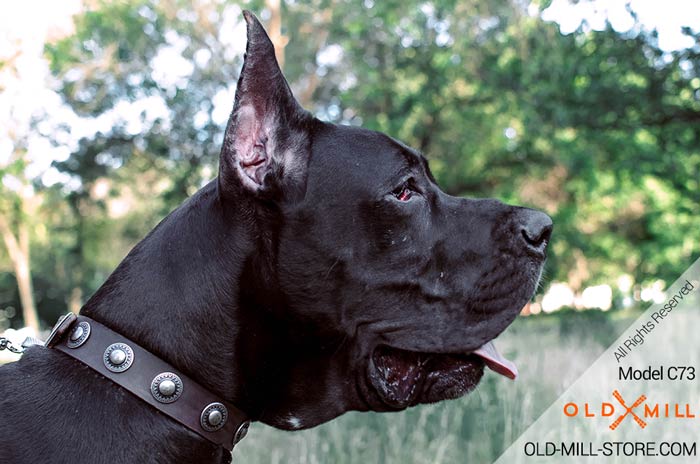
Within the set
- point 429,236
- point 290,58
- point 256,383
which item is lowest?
point 290,58

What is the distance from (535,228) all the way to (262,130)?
40.0 inches

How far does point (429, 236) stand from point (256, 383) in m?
0.79

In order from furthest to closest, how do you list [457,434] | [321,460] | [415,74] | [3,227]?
[3,227] → [415,74] → [457,434] → [321,460]

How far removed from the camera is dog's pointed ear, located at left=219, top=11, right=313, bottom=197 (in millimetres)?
2410

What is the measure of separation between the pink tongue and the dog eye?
0.60m

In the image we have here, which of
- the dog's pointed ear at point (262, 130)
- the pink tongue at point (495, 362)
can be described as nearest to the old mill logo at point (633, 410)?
the pink tongue at point (495, 362)

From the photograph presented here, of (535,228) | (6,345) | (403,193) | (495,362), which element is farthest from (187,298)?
(535,228)

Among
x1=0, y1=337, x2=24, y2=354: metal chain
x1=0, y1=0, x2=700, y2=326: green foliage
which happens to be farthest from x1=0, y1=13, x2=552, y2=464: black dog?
x1=0, y1=0, x2=700, y2=326: green foliage

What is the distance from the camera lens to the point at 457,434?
4.92 meters

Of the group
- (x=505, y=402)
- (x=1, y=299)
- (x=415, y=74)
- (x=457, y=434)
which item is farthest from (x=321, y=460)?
(x=1, y=299)

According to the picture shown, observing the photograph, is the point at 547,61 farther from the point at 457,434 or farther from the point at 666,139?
the point at 457,434

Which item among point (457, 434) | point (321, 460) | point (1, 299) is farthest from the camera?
point (1, 299)

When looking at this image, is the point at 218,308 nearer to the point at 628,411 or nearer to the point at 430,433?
the point at 430,433

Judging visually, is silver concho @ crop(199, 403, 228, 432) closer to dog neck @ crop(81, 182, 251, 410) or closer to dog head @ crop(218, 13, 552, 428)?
dog neck @ crop(81, 182, 251, 410)
